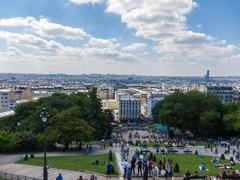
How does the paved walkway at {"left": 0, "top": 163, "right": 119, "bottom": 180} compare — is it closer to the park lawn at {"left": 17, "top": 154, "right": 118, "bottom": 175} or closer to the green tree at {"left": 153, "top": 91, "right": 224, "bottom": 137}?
the park lawn at {"left": 17, "top": 154, "right": 118, "bottom": 175}

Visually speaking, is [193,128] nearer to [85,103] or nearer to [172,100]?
[172,100]

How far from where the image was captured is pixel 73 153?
180ft

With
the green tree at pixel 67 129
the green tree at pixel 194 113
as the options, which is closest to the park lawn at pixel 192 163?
the green tree at pixel 67 129

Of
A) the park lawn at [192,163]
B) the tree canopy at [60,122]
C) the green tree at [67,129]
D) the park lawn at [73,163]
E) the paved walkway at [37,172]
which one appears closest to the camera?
the paved walkway at [37,172]

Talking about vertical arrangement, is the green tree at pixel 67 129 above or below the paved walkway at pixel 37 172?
above

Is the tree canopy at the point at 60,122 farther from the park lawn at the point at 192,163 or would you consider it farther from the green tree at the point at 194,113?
the green tree at the point at 194,113

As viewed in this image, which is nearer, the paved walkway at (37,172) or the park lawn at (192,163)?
the paved walkway at (37,172)

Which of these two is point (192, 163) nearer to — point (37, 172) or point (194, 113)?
point (37, 172)

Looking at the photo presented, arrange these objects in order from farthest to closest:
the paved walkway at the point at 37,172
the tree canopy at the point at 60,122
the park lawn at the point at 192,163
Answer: the tree canopy at the point at 60,122
the park lawn at the point at 192,163
the paved walkway at the point at 37,172

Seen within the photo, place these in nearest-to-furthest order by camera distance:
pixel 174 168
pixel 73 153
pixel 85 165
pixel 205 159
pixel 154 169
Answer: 1. pixel 154 169
2. pixel 174 168
3. pixel 85 165
4. pixel 205 159
5. pixel 73 153

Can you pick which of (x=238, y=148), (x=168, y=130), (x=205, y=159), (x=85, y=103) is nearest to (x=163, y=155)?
(x=205, y=159)

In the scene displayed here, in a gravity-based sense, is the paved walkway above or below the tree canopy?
below

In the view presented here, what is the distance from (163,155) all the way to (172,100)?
136 ft

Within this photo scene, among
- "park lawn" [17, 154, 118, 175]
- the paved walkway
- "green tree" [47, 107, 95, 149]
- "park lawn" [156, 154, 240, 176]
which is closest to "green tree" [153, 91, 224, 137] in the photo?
"park lawn" [156, 154, 240, 176]
